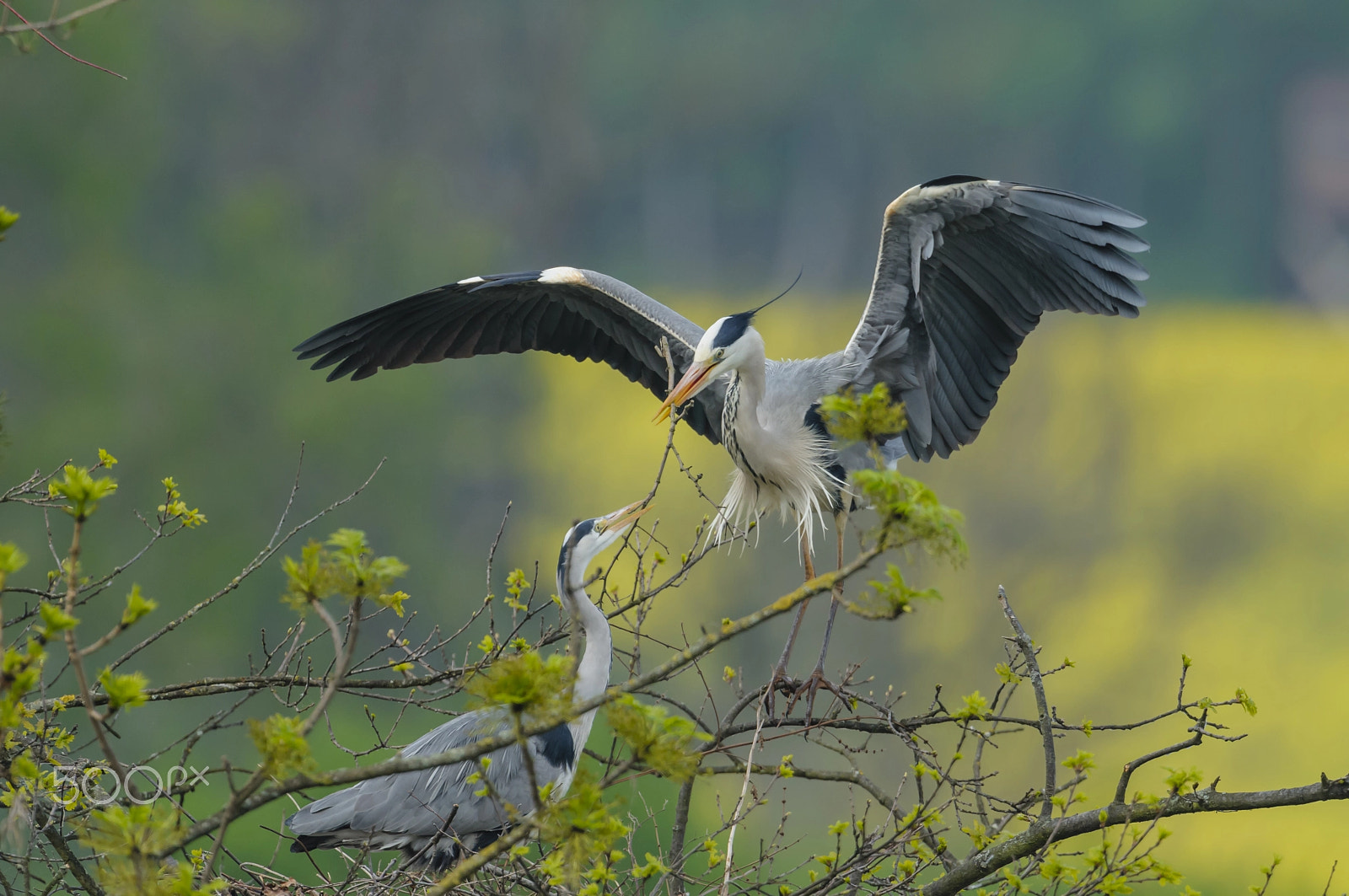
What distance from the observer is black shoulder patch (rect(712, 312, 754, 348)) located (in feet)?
12.5

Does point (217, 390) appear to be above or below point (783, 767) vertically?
above

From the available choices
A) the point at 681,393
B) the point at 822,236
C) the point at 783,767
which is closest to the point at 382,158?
the point at 822,236

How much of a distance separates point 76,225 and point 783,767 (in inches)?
732

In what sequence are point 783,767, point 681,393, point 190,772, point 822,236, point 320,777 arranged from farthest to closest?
point 822,236 → point 681,393 → point 190,772 → point 783,767 → point 320,777

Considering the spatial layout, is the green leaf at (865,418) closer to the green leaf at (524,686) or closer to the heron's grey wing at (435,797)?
the green leaf at (524,686)

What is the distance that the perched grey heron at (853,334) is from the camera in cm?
390

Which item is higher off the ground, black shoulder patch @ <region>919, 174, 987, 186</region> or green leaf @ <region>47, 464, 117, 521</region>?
black shoulder patch @ <region>919, 174, 987, 186</region>

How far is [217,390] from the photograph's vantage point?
18250 millimetres

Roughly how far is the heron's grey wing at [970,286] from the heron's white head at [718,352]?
41 centimetres

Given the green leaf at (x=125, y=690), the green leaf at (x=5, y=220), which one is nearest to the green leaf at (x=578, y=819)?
the green leaf at (x=125, y=690)

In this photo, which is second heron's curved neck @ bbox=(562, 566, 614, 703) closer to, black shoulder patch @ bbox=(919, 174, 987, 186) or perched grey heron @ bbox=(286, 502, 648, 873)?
perched grey heron @ bbox=(286, 502, 648, 873)

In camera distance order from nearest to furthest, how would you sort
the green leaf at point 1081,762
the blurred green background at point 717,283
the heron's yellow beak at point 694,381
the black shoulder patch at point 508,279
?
the green leaf at point 1081,762, the heron's yellow beak at point 694,381, the black shoulder patch at point 508,279, the blurred green background at point 717,283

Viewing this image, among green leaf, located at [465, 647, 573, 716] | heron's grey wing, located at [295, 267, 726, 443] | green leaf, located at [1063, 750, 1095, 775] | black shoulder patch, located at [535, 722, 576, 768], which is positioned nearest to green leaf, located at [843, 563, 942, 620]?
green leaf, located at [465, 647, 573, 716]

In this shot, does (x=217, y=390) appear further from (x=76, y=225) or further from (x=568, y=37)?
(x=568, y=37)
